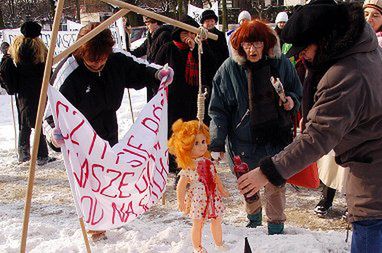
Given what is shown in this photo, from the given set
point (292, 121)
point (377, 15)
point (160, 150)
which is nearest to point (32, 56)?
point (160, 150)

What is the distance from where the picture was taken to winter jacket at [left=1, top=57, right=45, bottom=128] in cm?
604

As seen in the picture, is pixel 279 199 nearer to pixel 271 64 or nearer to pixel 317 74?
pixel 271 64

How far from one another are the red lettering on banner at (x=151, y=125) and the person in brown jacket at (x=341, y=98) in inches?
49.4

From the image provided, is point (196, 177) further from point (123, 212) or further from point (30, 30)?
point (30, 30)

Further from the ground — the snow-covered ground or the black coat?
the black coat

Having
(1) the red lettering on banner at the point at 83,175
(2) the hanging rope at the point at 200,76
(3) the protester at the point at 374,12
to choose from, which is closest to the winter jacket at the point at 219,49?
(3) the protester at the point at 374,12

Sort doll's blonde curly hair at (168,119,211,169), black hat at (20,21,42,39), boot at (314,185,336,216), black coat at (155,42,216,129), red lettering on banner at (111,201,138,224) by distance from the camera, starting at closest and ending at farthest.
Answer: red lettering on banner at (111,201,138,224) → doll's blonde curly hair at (168,119,211,169) → boot at (314,185,336,216) → black coat at (155,42,216,129) → black hat at (20,21,42,39)

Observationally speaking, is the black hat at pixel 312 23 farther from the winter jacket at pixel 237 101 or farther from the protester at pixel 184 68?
the protester at pixel 184 68

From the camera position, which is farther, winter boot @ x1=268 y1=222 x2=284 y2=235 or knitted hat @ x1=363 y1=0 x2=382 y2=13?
knitted hat @ x1=363 y1=0 x2=382 y2=13

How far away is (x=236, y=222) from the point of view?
4387 millimetres

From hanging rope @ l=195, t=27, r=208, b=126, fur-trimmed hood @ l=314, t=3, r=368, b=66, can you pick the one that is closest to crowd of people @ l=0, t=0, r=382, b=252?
fur-trimmed hood @ l=314, t=3, r=368, b=66

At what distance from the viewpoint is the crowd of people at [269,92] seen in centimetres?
206

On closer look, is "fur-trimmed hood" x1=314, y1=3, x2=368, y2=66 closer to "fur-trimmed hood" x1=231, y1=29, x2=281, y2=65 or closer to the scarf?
"fur-trimmed hood" x1=231, y1=29, x2=281, y2=65

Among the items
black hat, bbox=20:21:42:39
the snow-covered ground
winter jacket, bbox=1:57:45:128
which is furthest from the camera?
winter jacket, bbox=1:57:45:128
